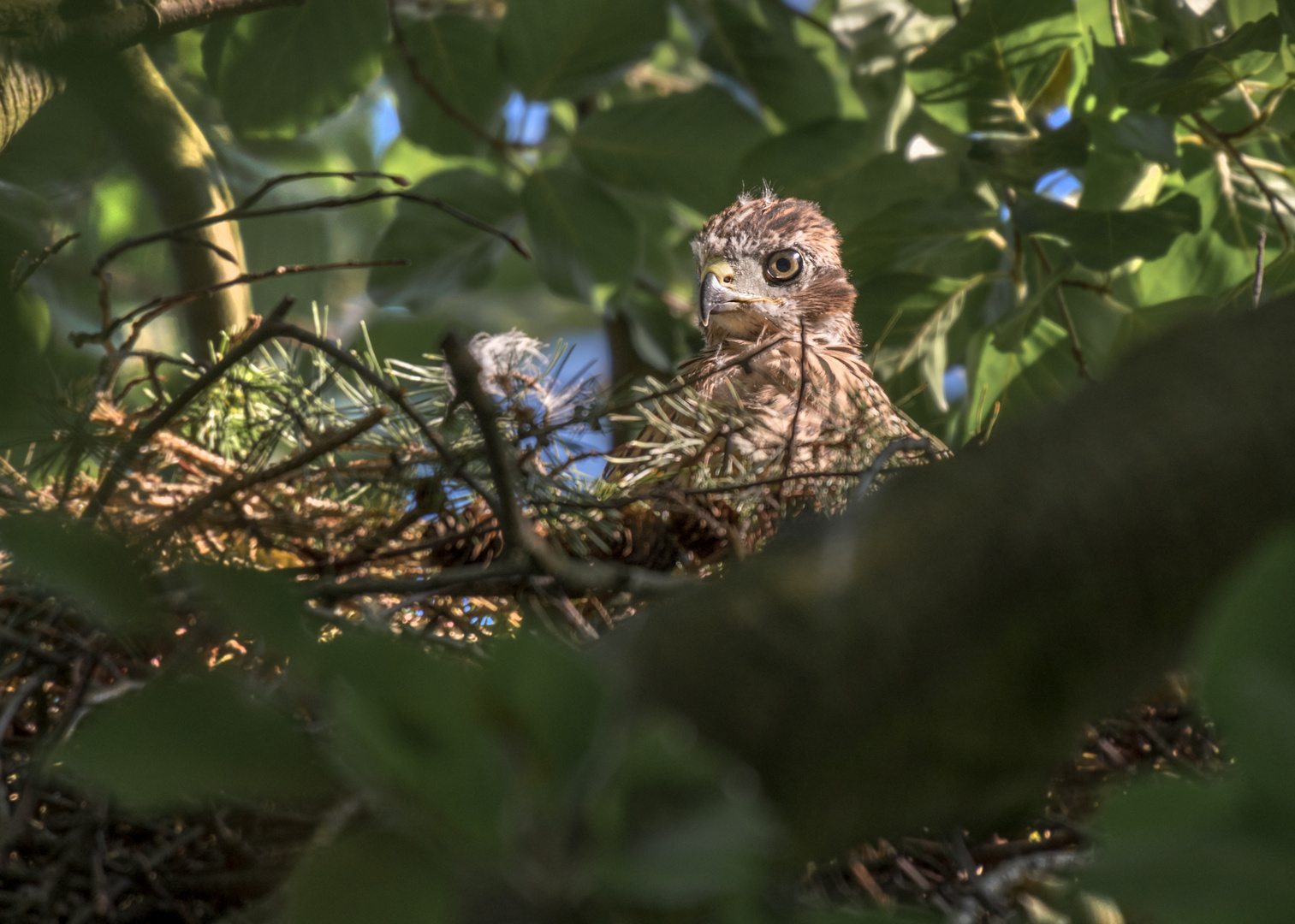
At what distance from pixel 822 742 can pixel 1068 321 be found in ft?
5.64

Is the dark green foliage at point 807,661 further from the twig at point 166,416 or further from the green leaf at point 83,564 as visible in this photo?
the twig at point 166,416

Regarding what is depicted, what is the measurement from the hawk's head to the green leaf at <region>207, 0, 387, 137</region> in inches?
40.9

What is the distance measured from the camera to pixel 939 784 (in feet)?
2.54

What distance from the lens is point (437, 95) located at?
8.79 ft

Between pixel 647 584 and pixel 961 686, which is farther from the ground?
pixel 647 584

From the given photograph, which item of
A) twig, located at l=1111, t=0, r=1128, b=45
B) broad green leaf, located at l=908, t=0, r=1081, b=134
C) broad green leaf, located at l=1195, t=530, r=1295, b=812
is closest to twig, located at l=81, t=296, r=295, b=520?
broad green leaf, located at l=1195, t=530, r=1295, b=812

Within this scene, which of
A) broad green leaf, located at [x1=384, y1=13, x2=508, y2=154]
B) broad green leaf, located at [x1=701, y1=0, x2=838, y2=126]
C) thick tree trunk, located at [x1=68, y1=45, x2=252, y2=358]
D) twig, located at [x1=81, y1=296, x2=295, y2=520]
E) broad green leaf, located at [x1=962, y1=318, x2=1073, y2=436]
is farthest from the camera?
broad green leaf, located at [x1=701, y1=0, x2=838, y2=126]

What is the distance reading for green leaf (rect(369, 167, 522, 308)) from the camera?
2857 mm

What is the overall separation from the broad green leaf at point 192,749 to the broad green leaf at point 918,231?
1816 mm

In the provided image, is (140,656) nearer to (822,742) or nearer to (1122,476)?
(822,742)

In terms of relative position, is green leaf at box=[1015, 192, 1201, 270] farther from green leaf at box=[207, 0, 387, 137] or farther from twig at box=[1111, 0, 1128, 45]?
green leaf at box=[207, 0, 387, 137]

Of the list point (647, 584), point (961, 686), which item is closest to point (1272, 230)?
point (647, 584)

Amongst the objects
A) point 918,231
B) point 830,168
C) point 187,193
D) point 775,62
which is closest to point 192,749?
point 918,231

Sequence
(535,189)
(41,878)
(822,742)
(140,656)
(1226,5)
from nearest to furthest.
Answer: (822,742), (41,878), (140,656), (1226,5), (535,189)
